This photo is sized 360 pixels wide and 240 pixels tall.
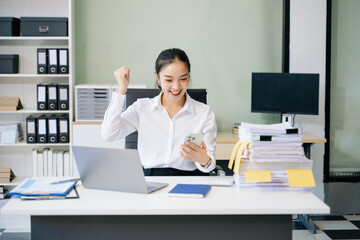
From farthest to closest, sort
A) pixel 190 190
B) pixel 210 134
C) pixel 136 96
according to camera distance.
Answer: pixel 136 96
pixel 210 134
pixel 190 190

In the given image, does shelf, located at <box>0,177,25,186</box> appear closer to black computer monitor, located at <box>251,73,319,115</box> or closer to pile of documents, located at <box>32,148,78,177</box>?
pile of documents, located at <box>32,148,78,177</box>

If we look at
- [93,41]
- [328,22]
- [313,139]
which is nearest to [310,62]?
[328,22]

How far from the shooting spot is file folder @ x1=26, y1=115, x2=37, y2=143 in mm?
3836

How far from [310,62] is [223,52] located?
0.79 meters

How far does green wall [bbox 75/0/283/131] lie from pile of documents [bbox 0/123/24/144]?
27.3 inches

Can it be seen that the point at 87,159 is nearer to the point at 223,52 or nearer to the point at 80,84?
the point at 80,84

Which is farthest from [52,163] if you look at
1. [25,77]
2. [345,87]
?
[345,87]

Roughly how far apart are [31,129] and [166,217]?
2.40 m

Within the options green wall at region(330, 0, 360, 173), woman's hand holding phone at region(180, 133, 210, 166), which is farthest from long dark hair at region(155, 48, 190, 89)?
green wall at region(330, 0, 360, 173)

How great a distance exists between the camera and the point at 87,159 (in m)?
1.90

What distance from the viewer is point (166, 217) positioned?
70.6 inches

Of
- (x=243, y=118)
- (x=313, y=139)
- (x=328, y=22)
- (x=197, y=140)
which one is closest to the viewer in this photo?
(x=197, y=140)

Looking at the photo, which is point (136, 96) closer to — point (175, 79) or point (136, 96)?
point (136, 96)

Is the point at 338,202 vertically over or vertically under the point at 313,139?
under
